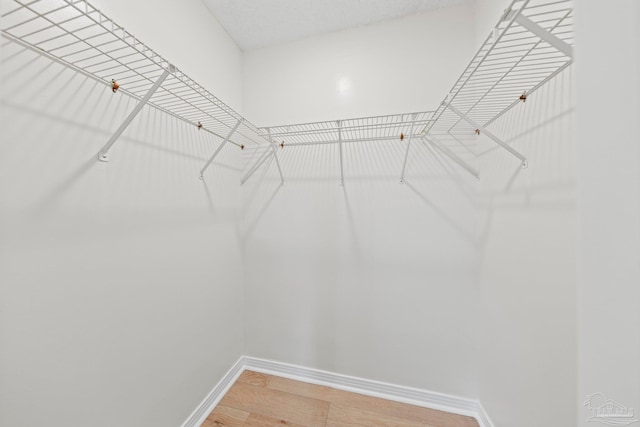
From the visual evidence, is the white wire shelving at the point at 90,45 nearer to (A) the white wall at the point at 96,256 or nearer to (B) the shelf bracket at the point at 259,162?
(A) the white wall at the point at 96,256

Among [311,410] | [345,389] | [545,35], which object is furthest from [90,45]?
[345,389]

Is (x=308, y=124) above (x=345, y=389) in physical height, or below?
above

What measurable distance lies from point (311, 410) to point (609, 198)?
5.51 feet

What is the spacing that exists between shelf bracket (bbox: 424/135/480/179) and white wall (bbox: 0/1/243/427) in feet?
4.43

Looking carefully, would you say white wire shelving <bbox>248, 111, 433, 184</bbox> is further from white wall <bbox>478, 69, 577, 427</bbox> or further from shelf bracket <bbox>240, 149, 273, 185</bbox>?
white wall <bbox>478, 69, 577, 427</bbox>

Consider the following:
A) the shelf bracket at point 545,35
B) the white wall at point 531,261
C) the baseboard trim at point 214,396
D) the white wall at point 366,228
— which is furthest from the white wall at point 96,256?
the white wall at point 531,261

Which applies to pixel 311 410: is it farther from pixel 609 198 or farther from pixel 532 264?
pixel 609 198

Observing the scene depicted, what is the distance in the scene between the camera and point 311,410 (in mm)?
1376

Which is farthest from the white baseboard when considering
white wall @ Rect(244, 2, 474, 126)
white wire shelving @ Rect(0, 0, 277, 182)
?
white wall @ Rect(244, 2, 474, 126)

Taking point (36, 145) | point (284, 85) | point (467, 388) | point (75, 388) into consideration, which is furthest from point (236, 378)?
point (284, 85)

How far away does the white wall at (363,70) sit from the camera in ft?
4.53

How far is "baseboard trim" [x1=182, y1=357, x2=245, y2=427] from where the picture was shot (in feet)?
4.14

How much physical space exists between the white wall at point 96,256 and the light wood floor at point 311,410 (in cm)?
22

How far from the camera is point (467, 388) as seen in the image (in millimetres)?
1387
